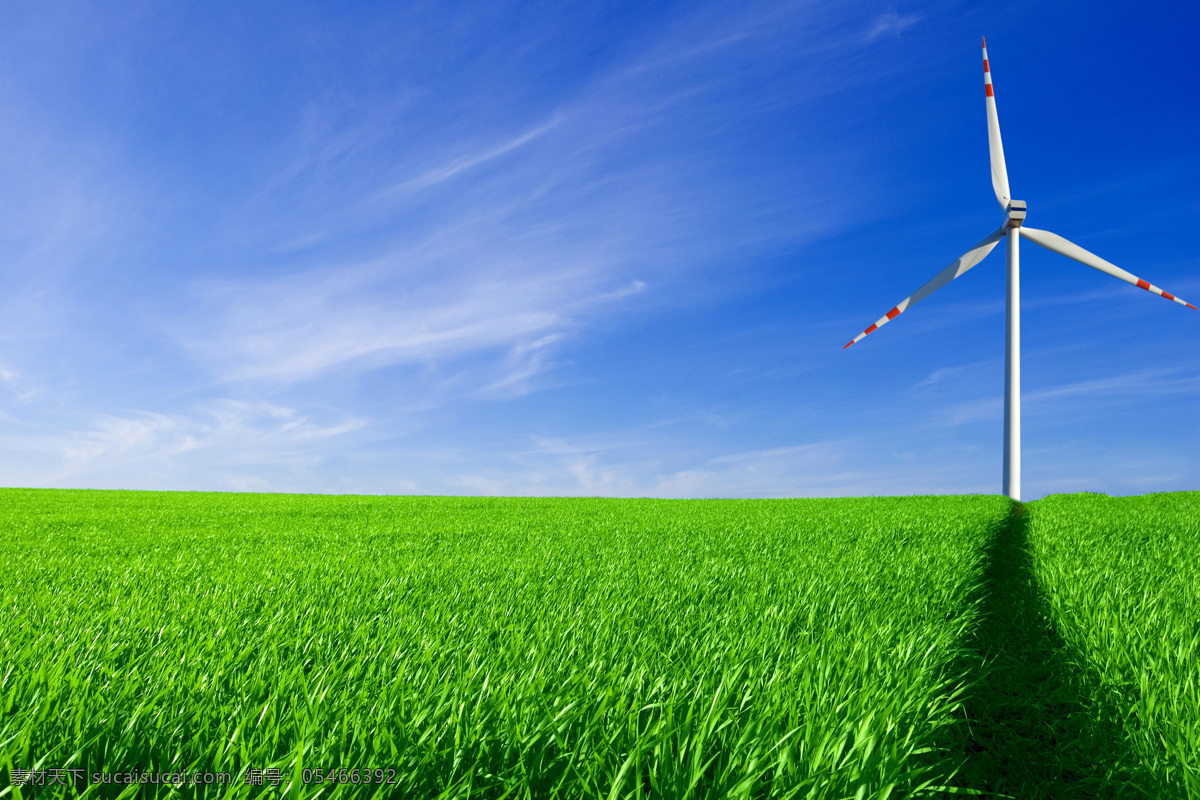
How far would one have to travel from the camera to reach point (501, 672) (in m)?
3.10

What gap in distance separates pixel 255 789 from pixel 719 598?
3.61 metres

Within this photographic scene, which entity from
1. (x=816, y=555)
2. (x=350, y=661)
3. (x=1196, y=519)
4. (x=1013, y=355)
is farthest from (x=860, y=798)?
(x=1013, y=355)

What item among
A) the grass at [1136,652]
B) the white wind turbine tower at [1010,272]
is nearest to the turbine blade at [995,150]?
the white wind turbine tower at [1010,272]

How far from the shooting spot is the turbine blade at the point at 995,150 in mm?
27219

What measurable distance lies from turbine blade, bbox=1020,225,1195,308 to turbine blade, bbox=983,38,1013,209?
182 centimetres

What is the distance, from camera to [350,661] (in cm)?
331

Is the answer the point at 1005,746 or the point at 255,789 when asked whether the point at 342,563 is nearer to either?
the point at 255,789

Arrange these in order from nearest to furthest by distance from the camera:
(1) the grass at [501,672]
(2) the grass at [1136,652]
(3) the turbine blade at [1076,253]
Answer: (1) the grass at [501,672], (2) the grass at [1136,652], (3) the turbine blade at [1076,253]

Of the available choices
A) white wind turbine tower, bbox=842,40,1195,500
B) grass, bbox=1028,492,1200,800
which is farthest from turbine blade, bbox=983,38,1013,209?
grass, bbox=1028,492,1200,800

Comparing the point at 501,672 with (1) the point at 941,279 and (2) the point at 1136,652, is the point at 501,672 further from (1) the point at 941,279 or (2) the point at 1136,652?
(1) the point at 941,279

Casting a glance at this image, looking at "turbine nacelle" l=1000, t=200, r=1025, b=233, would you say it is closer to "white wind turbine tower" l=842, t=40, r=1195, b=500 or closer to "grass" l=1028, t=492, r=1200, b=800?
"white wind turbine tower" l=842, t=40, r=1195, b=500

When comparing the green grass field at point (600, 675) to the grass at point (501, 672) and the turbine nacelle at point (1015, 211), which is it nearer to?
the grass at point (501, 672)

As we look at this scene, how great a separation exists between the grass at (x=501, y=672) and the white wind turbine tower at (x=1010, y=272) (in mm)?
24131

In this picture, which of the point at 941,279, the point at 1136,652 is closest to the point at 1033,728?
the point at 1136,652
